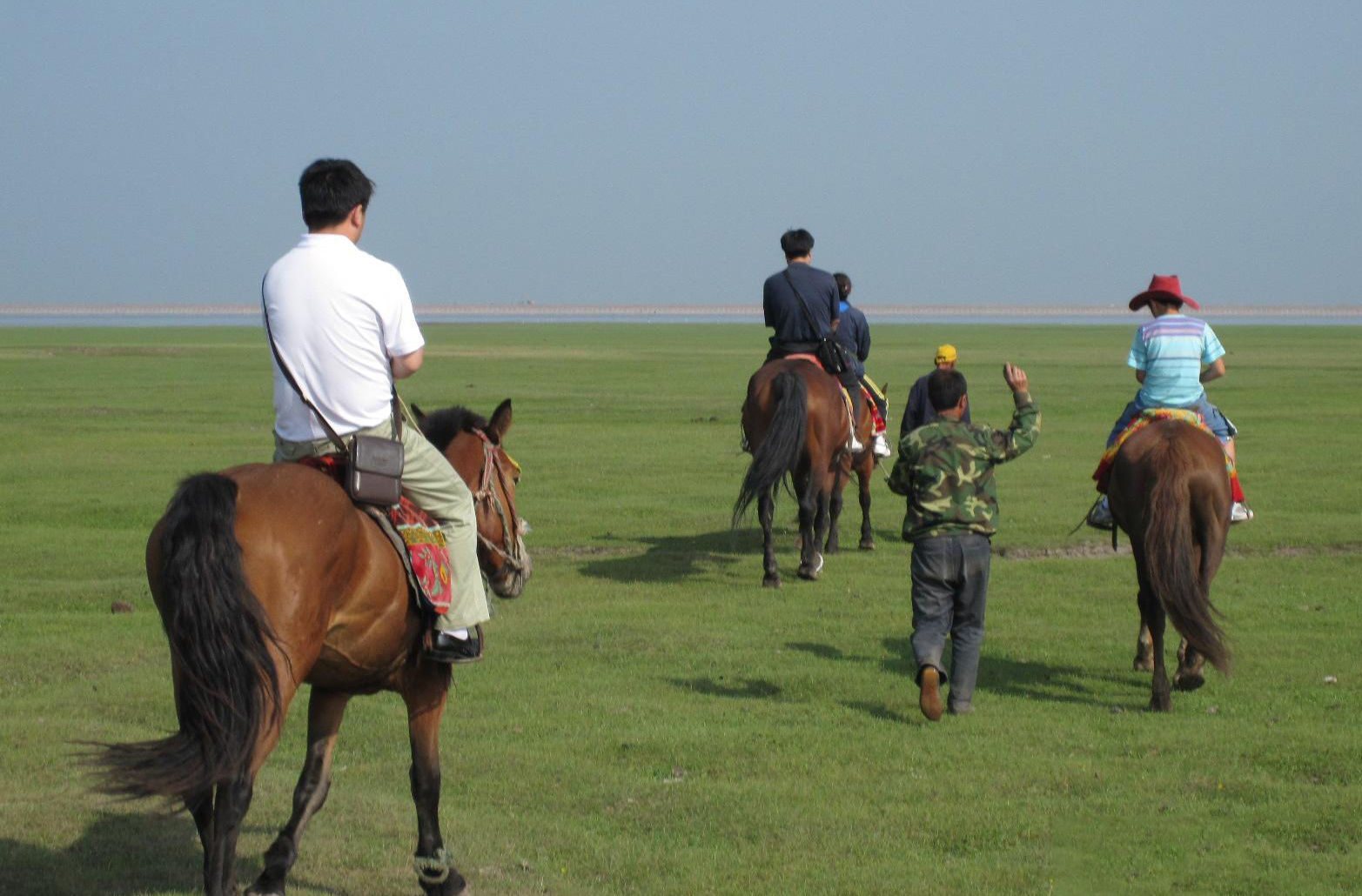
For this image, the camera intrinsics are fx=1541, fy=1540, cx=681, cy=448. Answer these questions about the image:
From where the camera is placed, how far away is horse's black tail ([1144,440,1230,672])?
8508mm

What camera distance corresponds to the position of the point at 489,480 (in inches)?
250

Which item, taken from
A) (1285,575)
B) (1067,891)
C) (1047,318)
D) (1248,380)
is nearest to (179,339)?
(1248,380)

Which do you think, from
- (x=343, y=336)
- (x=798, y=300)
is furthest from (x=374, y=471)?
(x=798, y=300)

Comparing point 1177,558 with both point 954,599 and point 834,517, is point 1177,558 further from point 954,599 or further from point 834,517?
point 834,517

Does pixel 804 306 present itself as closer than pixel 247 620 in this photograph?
No

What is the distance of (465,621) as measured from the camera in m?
5.63

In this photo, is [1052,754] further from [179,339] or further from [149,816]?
[179,339]

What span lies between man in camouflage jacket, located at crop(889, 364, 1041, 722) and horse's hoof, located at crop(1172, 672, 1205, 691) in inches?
58.8

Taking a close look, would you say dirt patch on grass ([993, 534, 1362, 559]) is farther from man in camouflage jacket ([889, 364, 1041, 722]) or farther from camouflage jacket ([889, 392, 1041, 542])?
camouflage jacket ([889, 392, 1041, 542])

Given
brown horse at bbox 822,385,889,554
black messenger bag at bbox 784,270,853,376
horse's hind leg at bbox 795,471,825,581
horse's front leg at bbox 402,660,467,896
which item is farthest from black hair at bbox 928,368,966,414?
brown horse at bbox 822,385,889,554

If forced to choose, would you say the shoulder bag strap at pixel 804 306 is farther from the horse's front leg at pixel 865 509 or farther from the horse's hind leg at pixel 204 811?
the horse's hind leg at pixel 204 811

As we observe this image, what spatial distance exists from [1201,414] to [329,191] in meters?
6.39

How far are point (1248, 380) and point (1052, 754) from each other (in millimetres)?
36595

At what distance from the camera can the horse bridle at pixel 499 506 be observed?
6336mm
